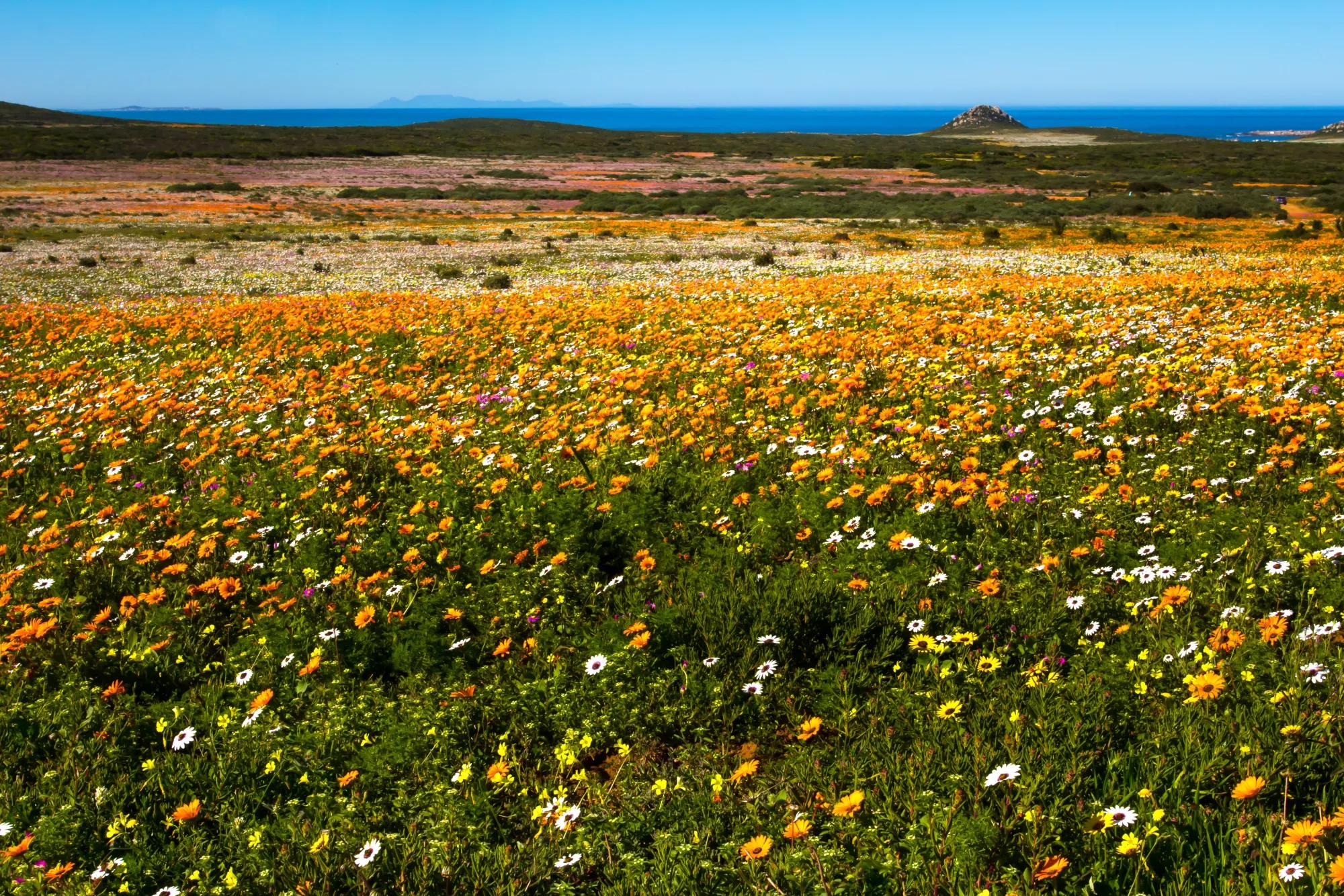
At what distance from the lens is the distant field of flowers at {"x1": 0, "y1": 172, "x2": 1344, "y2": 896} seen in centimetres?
266

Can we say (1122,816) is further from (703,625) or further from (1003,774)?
(703,625)

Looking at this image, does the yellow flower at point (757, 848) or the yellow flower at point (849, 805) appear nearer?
the yellow flower at point (757, 848)

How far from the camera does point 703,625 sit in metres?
3.90

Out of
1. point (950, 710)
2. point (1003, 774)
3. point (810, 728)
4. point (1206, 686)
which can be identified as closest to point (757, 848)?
point (810, 728)

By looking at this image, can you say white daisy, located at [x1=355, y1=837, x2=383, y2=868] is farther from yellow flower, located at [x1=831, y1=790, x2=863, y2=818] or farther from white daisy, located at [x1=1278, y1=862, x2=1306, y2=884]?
white daisy, located at [x1=1278, y1=862, x2=1306, y2=884]

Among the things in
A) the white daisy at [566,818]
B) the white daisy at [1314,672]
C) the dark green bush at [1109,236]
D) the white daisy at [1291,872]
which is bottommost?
the white daisy at [566,818]

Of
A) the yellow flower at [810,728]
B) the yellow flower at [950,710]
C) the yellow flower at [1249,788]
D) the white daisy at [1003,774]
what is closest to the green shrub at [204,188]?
the yellow flower at [810,728]

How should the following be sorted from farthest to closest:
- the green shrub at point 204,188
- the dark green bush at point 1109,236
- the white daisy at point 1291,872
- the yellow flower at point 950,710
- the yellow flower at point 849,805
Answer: the green shrub at point 204,188 → the dark green bush at point 1109,236 → the yellow flower at point 950,710 → the yellow flower at point 849,805 → the white daisy at point 1291,872

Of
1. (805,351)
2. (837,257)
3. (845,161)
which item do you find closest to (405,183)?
(845,161)

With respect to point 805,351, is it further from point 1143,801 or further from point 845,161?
point 845,161

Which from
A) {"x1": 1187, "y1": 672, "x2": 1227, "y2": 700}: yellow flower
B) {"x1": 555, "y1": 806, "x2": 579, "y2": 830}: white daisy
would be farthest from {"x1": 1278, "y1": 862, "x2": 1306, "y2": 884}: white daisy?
{"x1": 555, "y1": 806, "x2": 579, "y2": 830}: white daisy

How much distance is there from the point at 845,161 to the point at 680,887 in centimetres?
10314

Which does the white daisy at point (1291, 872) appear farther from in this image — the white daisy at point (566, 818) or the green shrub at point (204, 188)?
the green shrub at point (204, 188)

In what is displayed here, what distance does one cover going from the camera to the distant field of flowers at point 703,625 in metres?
2.66
